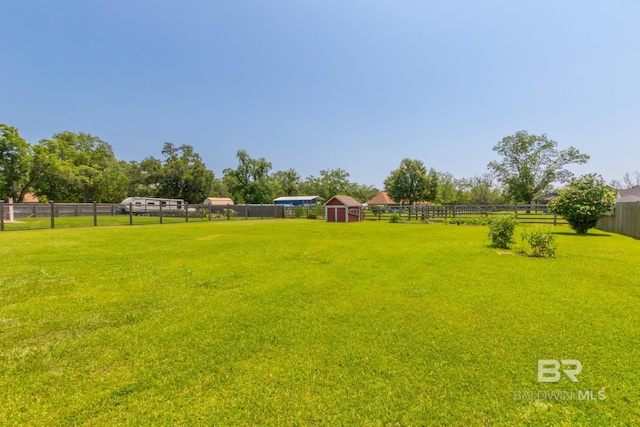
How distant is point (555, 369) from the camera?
2.32 metres

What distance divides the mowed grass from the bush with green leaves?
7692mm

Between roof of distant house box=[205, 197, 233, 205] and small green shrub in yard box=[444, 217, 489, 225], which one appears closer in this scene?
small green shrub in yard box=[444, 217, 489, 225]

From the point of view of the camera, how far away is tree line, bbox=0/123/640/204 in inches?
1178

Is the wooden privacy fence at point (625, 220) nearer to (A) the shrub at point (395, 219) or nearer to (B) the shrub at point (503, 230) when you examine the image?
(B) the shrub at point (503, 230)

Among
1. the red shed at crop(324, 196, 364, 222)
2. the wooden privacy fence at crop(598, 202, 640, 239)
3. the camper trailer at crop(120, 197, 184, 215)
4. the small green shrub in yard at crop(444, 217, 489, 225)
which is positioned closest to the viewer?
the wooden privacy fence at crop(598, 202, 640, 239)

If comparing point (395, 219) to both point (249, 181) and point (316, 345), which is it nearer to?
point (316, 345)

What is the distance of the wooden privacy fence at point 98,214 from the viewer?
15.4 meters

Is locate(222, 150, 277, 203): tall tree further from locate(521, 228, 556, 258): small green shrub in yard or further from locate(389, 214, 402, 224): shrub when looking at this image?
locate(521, 228, 556, 258): small green shrub in yard

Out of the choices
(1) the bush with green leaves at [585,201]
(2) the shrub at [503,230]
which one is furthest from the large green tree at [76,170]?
(1) the bush with green leaves at [585,201]

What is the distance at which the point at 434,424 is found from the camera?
5.80 ft

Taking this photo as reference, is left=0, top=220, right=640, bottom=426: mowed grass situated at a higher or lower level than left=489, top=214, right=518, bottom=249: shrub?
lower

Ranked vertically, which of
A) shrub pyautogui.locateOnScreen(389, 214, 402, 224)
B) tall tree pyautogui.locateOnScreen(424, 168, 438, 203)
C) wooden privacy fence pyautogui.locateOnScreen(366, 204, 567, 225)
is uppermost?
tall tree pyautogui.locateOnScreen(424, 168, 438, 203)

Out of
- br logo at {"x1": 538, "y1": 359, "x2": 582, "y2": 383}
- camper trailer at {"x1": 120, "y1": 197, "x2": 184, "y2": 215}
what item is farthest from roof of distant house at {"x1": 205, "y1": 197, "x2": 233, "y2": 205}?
br logo at {"x1": 538, "y1": 359, "x2": 582, "y2": 383}

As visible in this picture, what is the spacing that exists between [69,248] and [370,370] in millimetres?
9579
